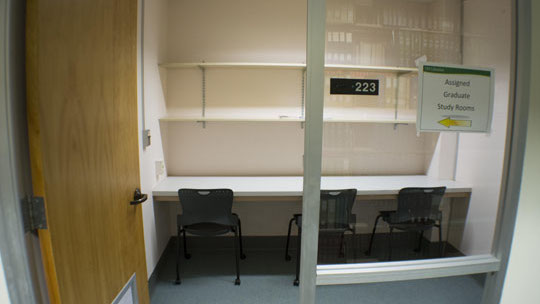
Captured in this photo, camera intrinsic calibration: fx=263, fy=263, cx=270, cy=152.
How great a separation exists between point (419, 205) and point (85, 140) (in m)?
1.40

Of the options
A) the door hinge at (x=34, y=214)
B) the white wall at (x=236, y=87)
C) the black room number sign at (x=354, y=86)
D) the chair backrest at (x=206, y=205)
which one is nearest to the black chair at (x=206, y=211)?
the chair backrest at (x=206, y=205)

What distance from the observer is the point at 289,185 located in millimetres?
2578

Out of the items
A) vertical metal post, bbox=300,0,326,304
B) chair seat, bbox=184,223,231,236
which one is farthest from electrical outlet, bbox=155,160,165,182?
vertical metal post, bbox=300,0,326,304

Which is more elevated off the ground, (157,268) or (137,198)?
(137,198)

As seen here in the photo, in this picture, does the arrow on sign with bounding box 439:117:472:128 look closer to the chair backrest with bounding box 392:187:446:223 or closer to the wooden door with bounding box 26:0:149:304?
the chair backrest with bounding box 392:187:446:223

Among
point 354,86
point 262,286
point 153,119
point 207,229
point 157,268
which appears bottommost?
point 262,286

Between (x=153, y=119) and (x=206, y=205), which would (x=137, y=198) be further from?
(x=153, y=119)

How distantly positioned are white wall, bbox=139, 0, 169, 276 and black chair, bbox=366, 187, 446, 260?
180cm

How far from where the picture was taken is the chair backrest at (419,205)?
101 cm

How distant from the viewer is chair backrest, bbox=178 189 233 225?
7.12 feet

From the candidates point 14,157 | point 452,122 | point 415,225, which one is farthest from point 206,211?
point 452,122

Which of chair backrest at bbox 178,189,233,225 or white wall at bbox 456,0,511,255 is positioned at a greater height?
white wall at bbox 456,0,511,255

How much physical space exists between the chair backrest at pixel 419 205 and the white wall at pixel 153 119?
182cm

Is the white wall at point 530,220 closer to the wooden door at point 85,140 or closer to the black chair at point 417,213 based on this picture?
the black chair at point 417,213
